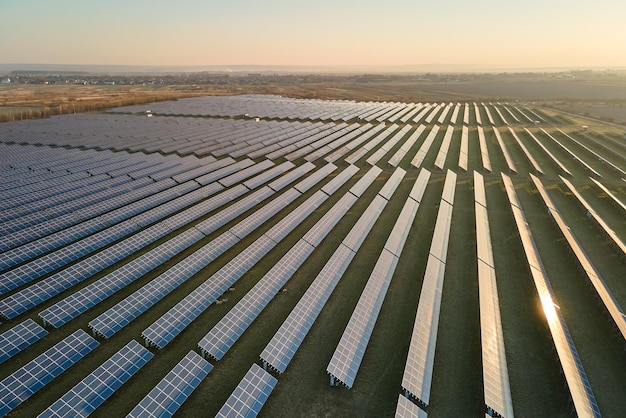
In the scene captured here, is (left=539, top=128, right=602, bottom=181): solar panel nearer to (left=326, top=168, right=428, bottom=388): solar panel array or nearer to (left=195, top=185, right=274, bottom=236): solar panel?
(left=326, top=168, right=428, bottom=388): solar panel array

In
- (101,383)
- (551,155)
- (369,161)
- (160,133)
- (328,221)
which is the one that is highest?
(101,383)

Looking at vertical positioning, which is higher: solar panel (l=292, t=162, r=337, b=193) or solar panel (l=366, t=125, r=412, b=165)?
solar panel (l=292, t=162, r=337, b=193)

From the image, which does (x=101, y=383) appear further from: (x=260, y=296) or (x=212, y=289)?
(x=260, y=296)

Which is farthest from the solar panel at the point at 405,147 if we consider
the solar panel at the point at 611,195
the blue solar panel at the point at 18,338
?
the blue solar panel at the point at 18,338

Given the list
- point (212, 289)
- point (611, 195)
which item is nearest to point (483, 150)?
point (611, 195)

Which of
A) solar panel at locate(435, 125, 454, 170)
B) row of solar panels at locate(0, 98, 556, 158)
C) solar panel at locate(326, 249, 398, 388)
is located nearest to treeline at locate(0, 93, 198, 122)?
row of solar panels at locate(0, 98, 556, 158)

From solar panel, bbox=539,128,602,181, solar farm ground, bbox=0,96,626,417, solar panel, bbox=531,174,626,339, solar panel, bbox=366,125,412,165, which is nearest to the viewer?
solar farm ground, bbox=0,96,626,417
